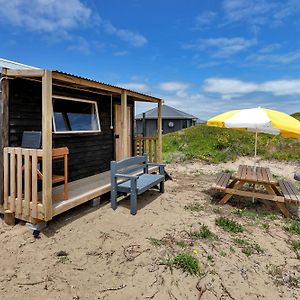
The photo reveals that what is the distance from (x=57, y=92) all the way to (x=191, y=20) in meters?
9.48

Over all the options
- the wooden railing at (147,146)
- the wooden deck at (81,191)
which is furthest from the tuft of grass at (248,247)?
the wooden railing at (147,146)

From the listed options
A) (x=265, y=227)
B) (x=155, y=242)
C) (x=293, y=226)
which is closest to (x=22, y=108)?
(x=155, y=242)

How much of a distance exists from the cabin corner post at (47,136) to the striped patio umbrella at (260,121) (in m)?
3.58

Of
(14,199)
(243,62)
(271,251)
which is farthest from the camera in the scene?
(243,62)

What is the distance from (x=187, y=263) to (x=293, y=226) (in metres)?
2.47

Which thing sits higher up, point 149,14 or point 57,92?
point 149,14

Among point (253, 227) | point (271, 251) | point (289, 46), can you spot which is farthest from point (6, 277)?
point (289, 46)

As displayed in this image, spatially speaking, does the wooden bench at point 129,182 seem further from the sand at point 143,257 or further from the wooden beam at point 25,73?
the wooden beam at point 25,73

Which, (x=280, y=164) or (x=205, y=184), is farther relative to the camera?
(x=280, y=164)

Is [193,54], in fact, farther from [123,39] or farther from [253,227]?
[253,227]

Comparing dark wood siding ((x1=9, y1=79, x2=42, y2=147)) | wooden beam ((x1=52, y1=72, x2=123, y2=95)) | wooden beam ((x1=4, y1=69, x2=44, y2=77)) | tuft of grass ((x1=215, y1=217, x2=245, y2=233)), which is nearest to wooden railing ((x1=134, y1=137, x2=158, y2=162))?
wooden beam ((x1=52, y1=72, x2=123, y2=95))

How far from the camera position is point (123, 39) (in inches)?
557

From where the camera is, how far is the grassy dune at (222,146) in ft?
41.6

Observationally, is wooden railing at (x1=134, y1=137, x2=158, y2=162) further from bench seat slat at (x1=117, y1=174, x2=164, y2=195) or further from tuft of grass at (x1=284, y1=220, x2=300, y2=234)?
tuft of grass at (x1=284, y1=220, x2=300, y2=234)
